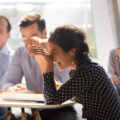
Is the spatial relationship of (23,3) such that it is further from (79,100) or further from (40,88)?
(79,100)

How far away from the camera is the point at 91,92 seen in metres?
1.03

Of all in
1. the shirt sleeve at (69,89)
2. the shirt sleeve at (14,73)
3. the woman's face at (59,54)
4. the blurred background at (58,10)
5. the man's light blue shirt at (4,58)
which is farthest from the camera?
the blurred background at (58,10)

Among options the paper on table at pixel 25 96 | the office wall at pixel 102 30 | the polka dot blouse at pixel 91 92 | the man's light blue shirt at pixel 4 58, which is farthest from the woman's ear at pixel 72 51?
the office wall at pixel 102 30

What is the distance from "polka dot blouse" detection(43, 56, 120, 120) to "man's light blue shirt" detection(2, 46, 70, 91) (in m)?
0.75

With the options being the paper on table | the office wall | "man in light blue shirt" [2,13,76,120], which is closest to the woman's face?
the paper on table

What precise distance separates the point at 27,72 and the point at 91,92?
3.32ft

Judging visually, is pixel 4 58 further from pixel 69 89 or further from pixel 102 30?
pixel 102 30

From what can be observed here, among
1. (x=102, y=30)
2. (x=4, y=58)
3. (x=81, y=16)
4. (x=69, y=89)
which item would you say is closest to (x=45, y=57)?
(x=69, y=89)

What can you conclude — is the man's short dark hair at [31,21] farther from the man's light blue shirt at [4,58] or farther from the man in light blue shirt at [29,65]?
the man's light blue shirt at [4,58]

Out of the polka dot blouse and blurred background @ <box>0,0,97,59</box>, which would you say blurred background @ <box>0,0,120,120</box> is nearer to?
blurred background @ <box>0,0,97,59</box>

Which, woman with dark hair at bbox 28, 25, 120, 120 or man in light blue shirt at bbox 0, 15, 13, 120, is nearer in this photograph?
woman with dark hair at bbox 28, 25, 120, 120

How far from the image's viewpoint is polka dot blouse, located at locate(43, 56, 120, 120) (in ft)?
3.23

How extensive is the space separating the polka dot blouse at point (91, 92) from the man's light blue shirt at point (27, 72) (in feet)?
2.47

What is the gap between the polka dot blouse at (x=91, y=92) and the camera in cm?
99
